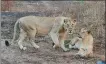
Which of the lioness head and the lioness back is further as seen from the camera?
the lioness back

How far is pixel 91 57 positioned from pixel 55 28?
0.69 meters

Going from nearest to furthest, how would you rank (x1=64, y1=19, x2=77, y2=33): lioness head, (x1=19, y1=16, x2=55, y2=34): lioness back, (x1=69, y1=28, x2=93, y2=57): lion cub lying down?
(x1=69, y1=28, x2=93, y2=57): lion cub lying down
(x1=64, y1=19, x2=77, y2=33): lioness head
(x1=19, y1=16, x2=55, y2=34): lioness back

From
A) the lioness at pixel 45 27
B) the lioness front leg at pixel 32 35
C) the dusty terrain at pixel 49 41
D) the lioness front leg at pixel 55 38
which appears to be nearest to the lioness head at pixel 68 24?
the lioness at pixel 45 27

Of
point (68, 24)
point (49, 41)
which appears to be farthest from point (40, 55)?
point (49, 41)

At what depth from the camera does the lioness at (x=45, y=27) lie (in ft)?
12.9

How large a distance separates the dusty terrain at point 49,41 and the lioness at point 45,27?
11 cm

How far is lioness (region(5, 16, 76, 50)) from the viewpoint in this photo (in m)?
3.94

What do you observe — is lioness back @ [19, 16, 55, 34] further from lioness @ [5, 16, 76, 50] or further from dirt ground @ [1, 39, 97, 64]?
dirt ground @ [1, 39, 97, 64]

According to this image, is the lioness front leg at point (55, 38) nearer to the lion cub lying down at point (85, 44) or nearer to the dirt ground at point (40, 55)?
the dirt ground at point (40, 55)

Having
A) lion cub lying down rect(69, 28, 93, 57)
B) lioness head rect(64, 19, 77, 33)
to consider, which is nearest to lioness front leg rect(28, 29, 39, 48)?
lioness head rect(64, 19, 77, 33)

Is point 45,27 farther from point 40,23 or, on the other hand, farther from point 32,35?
point 32,35

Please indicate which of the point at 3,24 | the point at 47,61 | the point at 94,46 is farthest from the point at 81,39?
the point at 3,24

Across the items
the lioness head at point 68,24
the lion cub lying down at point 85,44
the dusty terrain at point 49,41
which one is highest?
the lioness head at point 68,24

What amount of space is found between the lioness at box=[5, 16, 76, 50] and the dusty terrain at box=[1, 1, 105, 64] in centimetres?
11
